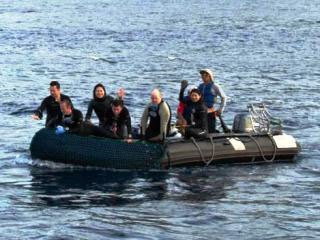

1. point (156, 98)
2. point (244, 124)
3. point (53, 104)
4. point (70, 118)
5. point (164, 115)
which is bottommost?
point (244, 124)

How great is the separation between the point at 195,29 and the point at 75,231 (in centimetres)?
4425

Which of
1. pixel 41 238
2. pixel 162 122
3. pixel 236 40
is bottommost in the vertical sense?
pixel 41 238

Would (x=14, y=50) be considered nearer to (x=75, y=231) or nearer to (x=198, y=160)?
(x=198, y=160)

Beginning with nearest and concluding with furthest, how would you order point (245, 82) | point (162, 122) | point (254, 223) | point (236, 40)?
point (254, 223) < point (162, 122) < point (245, 82) < point (236, 40)

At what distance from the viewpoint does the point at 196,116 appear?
60.8 ft

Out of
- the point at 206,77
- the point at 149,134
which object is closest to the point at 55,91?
the point at 149,134

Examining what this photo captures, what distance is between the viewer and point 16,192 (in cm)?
1659

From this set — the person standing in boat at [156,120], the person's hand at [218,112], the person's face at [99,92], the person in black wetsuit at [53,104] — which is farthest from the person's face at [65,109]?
the person's hand at [218,112]

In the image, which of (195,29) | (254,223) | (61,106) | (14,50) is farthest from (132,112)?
(195,29)

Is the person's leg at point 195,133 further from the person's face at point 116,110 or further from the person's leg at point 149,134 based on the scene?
the person's face at point 116,110

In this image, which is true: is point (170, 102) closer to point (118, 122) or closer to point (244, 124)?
point (244, 124)

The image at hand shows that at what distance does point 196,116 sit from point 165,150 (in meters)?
1.24

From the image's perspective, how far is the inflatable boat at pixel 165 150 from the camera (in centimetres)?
1780

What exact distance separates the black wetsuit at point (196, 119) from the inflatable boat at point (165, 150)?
155mm
